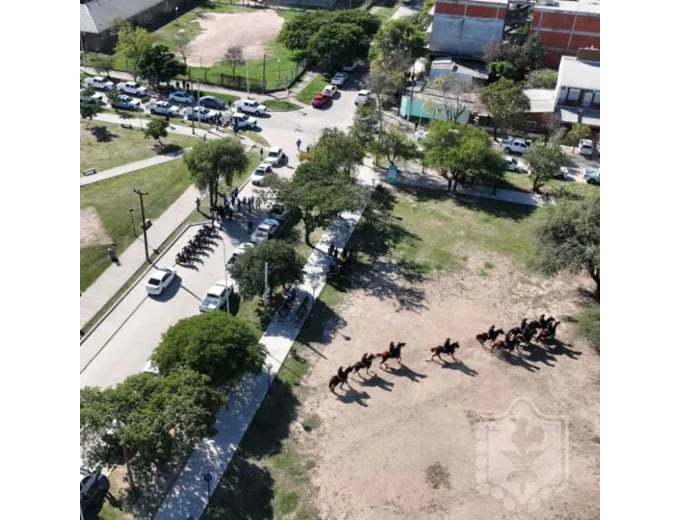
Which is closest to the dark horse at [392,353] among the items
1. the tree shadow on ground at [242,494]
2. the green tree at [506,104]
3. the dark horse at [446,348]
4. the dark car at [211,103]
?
the dark horse at [446,348]

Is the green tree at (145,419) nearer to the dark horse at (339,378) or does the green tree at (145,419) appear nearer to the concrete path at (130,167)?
the dark horse at (339,378)

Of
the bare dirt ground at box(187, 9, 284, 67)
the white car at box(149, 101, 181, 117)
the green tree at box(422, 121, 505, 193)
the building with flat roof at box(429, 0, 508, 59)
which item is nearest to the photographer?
the green tree at box(422, 121, 505, 193)

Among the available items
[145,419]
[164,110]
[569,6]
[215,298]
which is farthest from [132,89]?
[569,6]


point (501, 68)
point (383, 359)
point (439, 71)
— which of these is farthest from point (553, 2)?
point (383, 359)

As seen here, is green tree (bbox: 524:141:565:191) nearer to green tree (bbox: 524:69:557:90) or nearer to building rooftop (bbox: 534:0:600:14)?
green tree (bbox: 524:69:557:90)

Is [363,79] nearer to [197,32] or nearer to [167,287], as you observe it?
[197,32]

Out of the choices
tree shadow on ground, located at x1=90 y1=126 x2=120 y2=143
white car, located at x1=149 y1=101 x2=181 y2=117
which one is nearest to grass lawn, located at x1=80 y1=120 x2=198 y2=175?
tree shadow on ground, located at x1=90 y1=126 x2=120 y2=143

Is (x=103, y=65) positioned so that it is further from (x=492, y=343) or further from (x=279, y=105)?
(x=492, y=343)
